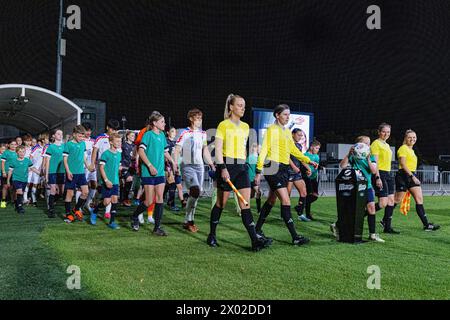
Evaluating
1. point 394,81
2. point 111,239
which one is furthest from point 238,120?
point 394,81

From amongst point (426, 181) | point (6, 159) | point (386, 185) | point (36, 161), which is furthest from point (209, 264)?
point (426, 181)

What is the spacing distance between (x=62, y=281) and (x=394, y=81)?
91.6 feet

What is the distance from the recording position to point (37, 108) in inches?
593

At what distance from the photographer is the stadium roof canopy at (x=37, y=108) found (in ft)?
42.2

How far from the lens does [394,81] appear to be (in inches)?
1123

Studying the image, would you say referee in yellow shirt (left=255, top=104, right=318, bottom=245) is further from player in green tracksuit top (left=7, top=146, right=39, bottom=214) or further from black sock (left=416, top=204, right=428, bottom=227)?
player in green tracksuit top (left=7, top=146, right=39, bottom=214)

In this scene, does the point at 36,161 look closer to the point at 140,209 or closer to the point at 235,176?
the point at 140,209

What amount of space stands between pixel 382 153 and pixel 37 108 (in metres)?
11.7

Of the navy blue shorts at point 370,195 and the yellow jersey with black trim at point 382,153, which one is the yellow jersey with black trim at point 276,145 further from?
the yellow jersey with black trim at point 382,153

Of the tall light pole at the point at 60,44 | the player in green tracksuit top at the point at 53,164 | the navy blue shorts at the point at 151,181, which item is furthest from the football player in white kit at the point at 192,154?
the tall light pole at the point at 60,44

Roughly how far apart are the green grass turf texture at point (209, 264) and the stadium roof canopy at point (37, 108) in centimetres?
579

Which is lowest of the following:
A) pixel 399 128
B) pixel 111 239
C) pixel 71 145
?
pixel 111 239
